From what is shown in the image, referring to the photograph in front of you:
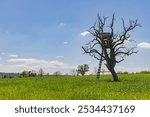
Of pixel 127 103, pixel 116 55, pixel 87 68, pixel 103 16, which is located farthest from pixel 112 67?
pixel 87 68

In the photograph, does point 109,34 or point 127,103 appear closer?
point 127,103

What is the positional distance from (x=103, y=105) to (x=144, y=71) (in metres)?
74.1

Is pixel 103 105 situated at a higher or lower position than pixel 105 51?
lower

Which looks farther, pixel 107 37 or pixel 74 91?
pixel 107 37

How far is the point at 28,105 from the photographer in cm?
1659

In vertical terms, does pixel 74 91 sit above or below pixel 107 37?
below

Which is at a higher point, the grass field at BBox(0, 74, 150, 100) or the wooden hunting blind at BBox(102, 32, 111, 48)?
the wooden hunting blind at BBox(102, 32, 111, 48)

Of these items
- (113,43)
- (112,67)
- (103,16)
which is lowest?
(112,67)

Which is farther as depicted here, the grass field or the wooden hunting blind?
the wooden hunting blind

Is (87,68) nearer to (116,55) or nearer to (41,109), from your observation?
(116,55)

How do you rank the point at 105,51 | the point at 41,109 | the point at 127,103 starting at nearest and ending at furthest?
the point at 41,109 < the point at 127,103 < the point at 105,51

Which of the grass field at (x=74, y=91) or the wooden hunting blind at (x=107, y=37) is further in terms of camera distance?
the wooden hunting blind at (x=107, y=37)

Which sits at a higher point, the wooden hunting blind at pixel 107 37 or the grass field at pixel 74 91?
the wooden hunting blind at pixel 107 37

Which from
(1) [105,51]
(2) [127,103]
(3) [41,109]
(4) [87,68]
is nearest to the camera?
(3) [41,109]
